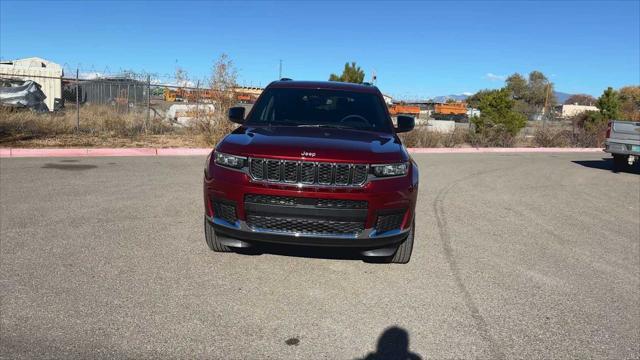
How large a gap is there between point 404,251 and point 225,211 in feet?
5.62

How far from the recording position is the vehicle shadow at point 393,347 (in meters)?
3.05

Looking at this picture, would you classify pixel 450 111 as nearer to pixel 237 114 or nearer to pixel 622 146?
pixel 622 146

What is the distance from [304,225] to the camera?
376cm

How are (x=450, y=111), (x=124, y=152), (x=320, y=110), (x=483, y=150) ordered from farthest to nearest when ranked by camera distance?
(x=450, y=111)
(x=483, y=150)
(x=124, y=152)
(x=320, y=110)

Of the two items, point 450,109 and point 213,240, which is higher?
point 450,109

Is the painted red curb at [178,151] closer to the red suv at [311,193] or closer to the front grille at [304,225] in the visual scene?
the red suv at [311,193]

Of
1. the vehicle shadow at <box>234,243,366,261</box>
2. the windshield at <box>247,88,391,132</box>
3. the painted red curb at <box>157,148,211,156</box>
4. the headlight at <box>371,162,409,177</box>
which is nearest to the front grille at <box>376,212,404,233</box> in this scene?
the headlight at <box>371,162,409,177</box>

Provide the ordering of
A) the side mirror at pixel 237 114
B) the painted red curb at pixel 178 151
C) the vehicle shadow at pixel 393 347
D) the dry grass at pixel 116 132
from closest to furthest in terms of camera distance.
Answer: the vehicle shadow at pixel 393 347 → the side mirror at pixel 237 114 → the painted red curb at pixel 178 151 → the dry grass at pixel 116 132

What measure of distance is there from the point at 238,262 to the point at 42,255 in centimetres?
186

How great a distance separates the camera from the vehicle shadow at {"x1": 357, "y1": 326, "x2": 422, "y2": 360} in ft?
10.0

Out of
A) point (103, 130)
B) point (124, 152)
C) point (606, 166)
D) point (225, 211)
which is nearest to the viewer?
point (225, 211)

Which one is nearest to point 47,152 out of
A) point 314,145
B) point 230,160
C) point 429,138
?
point 230,160

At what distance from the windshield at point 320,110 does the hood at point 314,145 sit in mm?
441

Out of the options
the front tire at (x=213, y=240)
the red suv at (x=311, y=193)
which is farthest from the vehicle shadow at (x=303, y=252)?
the red suv at (x=311, y=193)
